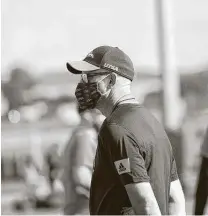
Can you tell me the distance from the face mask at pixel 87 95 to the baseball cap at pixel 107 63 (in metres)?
0.08

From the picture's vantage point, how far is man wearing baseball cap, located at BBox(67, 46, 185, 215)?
3.34 m

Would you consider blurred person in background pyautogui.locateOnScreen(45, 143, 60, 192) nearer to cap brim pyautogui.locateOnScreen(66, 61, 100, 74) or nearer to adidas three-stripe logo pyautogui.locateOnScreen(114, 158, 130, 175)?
cap brim pyautogui.locateOnScreen(66, 61, 100, 74)

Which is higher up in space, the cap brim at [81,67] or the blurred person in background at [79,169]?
the cap brim at [81,67]

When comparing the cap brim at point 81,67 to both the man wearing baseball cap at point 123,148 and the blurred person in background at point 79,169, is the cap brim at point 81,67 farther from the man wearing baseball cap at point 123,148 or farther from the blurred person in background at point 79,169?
the blurred person in background at point 79,169

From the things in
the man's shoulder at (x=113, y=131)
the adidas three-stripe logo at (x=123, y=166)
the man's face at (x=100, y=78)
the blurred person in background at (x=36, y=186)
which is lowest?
the blurred person in background at (x=36, y=186)

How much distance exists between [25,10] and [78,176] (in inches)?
221

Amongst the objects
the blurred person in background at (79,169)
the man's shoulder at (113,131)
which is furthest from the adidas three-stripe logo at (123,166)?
the blurred person in background at (79,169)

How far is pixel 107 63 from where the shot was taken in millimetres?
3641

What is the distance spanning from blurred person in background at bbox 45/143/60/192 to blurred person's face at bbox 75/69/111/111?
8.48m

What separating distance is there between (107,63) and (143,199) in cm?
69

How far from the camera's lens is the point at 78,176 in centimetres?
558

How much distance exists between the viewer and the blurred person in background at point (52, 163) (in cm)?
1297

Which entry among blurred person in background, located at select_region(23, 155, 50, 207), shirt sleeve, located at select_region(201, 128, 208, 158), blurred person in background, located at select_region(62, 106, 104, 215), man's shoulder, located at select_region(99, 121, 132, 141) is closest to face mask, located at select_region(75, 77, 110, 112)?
man's shoulder, located at select_region(99, 121, 132, 141)

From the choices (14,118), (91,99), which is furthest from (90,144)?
(14,118)
